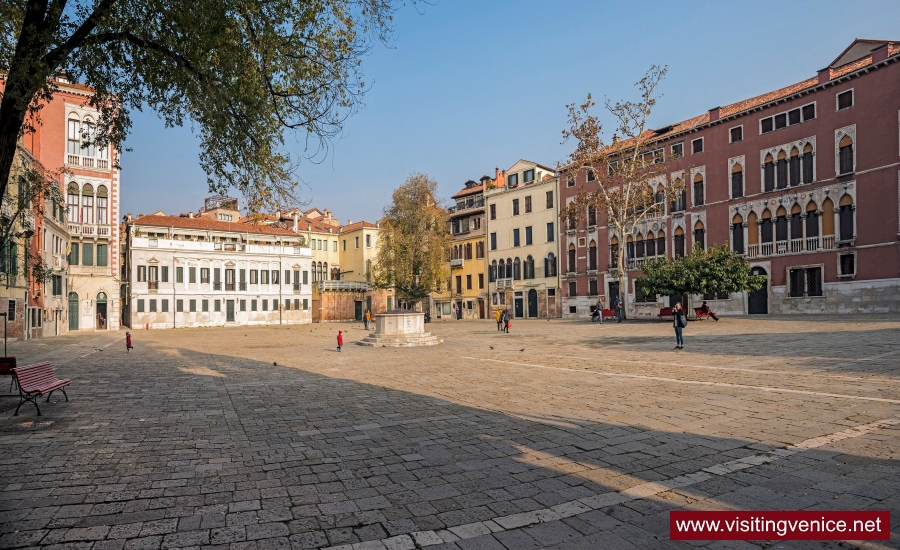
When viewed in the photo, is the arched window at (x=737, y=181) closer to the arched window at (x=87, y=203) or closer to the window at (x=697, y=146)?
the window at (x=697, y=146)

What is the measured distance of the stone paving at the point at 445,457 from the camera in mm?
4293

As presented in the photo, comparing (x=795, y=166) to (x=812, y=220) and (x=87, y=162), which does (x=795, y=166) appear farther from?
(x=87, y=162)

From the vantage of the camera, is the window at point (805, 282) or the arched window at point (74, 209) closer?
the window at point (805, 282)

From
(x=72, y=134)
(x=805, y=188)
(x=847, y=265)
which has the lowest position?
(x=847, y=265)

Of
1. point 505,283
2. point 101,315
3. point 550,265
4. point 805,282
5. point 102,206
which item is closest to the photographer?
point 805,282

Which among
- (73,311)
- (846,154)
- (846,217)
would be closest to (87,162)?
(73,311)

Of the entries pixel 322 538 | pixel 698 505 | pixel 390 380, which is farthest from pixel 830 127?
pixel 322 538

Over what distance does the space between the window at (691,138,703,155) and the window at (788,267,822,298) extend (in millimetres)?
12123

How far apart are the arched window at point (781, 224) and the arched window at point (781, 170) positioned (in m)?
1.69

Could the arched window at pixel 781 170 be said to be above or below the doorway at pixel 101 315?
above

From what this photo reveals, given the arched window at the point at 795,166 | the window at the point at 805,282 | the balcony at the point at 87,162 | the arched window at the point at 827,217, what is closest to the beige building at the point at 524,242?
the arched window at the point at 795,166

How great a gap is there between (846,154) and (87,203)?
54.8m

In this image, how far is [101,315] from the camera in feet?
145

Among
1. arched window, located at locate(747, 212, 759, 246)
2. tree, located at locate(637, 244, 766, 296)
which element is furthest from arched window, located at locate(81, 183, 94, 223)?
arched window, located at locate(747, 212, 759, 246)
